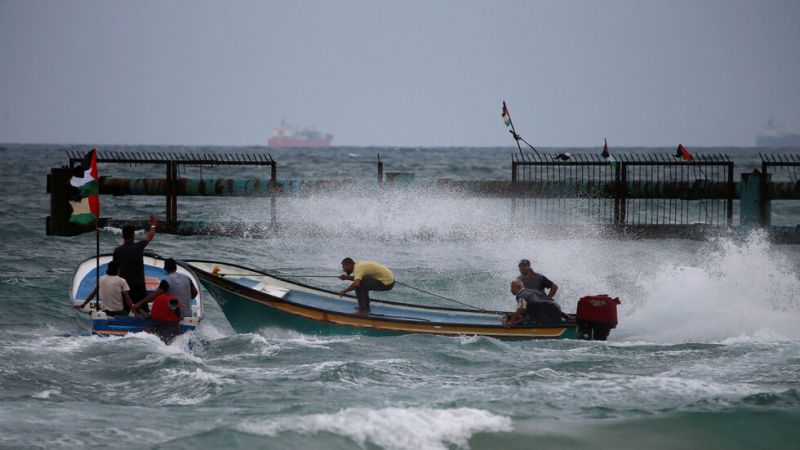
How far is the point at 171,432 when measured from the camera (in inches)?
466

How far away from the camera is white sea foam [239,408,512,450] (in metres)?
11.8

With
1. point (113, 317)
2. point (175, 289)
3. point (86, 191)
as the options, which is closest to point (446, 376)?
point (175, 289)

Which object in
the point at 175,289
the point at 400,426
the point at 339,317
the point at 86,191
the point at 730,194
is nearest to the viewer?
the point at 400,426

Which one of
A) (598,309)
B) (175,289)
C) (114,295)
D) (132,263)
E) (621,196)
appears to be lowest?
(598,309)

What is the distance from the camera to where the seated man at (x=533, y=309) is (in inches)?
663

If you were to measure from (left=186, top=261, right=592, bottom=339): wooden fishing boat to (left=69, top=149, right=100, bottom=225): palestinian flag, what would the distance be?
1889 millimetres

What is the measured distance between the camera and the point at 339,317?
16.9m

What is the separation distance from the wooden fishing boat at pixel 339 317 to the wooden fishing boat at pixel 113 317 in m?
0.63

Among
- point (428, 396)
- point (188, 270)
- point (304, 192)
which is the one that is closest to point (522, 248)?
point (304, 192)

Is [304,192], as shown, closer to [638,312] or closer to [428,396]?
[638,312]

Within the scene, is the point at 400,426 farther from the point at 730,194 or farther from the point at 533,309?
the point at 730,194

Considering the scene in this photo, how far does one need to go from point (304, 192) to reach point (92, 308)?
12.1m

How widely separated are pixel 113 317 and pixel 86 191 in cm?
214

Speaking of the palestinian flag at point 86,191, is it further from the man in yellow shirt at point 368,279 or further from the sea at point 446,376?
the man in yellow shirt at point 368,279
